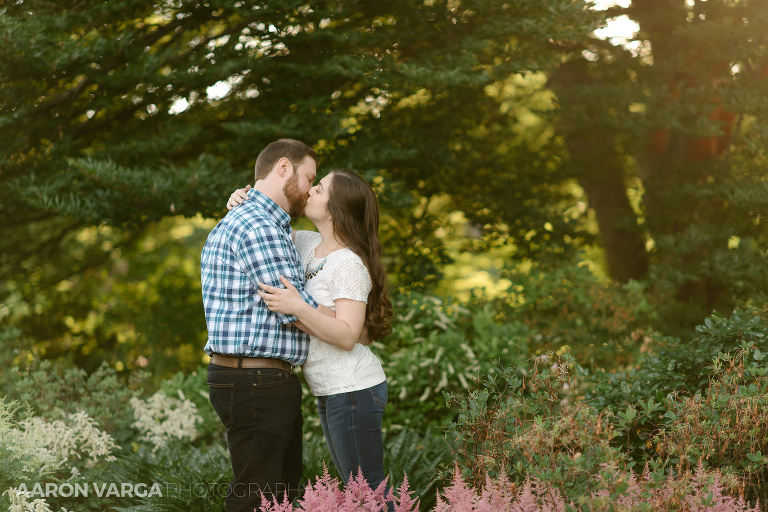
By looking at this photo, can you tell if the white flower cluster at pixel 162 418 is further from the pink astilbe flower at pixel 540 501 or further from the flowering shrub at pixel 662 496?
the flowering shrub at pixel 662 496

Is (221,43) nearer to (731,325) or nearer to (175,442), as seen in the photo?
(175,442)

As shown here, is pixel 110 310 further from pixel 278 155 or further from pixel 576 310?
pixel 278 155

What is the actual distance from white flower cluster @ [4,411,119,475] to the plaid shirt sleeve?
6.62 ft

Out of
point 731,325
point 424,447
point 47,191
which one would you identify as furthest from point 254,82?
point 731,325

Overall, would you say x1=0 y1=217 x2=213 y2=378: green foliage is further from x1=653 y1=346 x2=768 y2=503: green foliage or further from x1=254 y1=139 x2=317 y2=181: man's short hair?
x1=653 y1=346 x2=768 y2=503: green foliage

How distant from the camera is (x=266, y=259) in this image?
9.51 feet

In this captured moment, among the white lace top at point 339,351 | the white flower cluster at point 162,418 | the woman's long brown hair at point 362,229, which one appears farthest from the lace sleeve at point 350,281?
the white flower cluster at point 162,418

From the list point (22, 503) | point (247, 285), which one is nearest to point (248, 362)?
point (247, 285)

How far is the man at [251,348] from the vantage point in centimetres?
292

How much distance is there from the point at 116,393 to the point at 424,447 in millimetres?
2479

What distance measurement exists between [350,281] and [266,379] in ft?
1.95

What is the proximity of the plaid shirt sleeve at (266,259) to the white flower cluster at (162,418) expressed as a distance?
2.48 meters

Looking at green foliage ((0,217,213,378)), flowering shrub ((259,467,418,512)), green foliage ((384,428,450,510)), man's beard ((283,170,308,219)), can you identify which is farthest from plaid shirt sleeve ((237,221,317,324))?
green foliage ((0,217,213,378))

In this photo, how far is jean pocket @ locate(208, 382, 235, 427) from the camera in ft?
9.70
